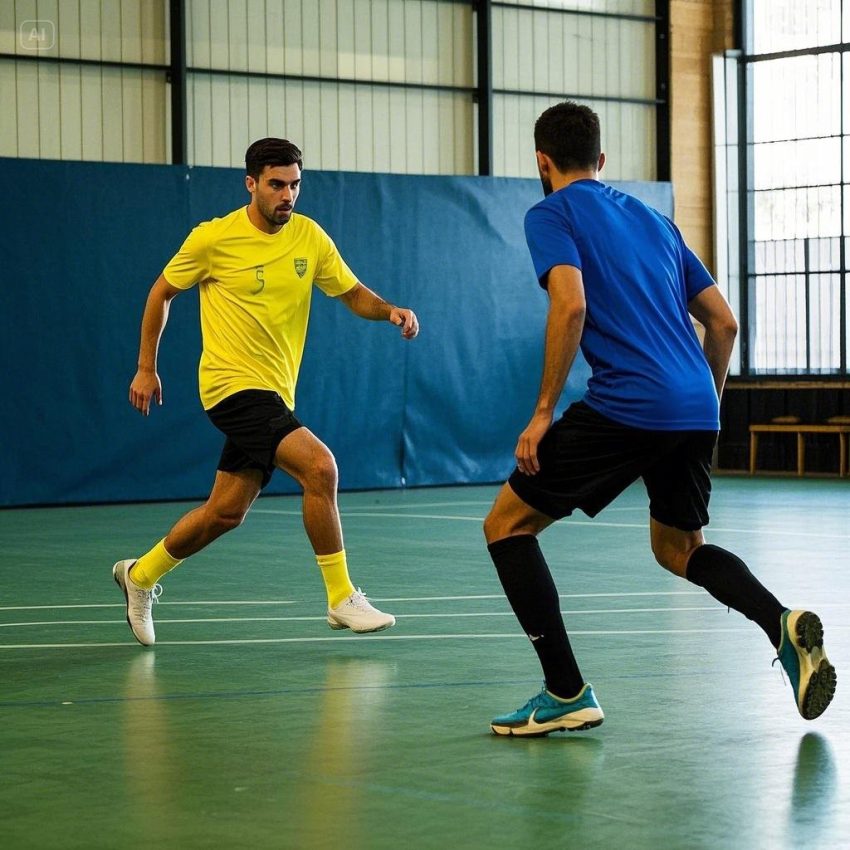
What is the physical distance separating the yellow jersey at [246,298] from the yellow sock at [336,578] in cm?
69

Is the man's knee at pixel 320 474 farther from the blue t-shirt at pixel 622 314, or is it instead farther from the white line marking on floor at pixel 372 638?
the blue t-shirt at pixel 622 314

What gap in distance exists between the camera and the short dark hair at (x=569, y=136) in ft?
17.3

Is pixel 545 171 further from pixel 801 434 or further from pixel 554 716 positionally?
pixel 801 434

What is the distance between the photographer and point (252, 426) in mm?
7289

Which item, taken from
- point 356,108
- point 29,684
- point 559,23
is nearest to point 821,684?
point 29,684

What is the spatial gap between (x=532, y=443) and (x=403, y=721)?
102 cm

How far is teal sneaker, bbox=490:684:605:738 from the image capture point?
5199mm

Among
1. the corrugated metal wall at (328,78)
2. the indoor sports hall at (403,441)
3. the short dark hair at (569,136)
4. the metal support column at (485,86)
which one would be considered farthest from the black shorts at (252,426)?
the metal support column at (485,86)

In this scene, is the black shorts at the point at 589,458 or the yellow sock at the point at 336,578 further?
→ the yellow sock at the point at 336,578

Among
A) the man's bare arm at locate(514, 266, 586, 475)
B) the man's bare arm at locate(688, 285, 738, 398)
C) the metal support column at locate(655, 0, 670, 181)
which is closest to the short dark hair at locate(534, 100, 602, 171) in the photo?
the man's bare arm at locate(514, 266, 586, 475)

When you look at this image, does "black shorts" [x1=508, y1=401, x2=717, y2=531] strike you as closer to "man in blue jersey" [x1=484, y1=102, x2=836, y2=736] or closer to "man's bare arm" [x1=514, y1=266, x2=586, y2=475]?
"man in blue jersey" [x1=484, y1=102, x2=836, y2=736]

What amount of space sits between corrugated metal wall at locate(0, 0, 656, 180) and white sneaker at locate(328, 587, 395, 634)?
37.5ft

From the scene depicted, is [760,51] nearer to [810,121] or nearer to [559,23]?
[810,121]

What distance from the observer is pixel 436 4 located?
67.2 feet
